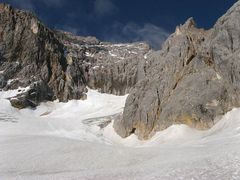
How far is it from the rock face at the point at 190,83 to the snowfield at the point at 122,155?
2037mm

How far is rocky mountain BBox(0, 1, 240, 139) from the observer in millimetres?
53188

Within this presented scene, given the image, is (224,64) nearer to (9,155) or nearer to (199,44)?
(199,44)

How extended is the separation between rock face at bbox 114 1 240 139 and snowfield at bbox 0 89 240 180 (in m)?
2.04

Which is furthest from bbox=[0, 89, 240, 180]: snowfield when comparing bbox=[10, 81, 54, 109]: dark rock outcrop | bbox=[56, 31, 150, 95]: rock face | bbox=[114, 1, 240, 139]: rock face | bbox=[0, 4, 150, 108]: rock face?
bbox=[56, 31, 150, 95]: rock face

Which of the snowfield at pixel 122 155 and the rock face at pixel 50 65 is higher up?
the rock face at pixel 50 65

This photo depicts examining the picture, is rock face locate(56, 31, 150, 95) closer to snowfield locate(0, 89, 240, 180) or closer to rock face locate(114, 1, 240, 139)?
snowfield locate(0, 89, 240, 180)

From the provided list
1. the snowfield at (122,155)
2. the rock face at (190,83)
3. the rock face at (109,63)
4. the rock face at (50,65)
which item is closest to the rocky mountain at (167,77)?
the rock face at (190,83)

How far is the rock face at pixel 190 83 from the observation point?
52.4 m

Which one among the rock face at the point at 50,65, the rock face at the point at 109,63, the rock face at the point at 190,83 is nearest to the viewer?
the rock face at the point at 190,83

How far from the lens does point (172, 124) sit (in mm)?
56844

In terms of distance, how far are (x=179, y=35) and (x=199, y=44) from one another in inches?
261

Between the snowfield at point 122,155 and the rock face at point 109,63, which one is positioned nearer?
the snowfield at point 122,155

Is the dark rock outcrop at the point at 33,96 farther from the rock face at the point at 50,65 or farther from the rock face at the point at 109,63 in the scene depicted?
the rock face at the point at 109,63

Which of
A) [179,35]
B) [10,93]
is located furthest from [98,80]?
[179,35]
